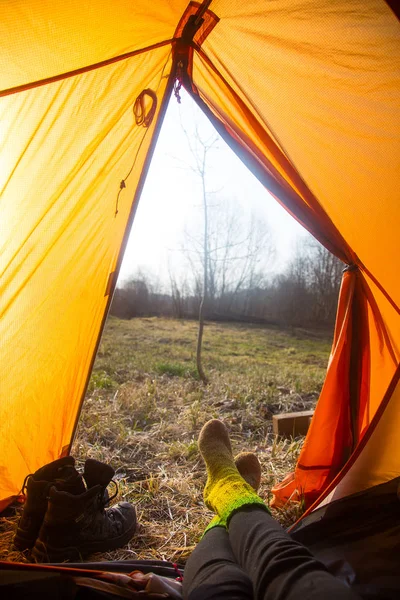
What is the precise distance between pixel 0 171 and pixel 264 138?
44.3 inches

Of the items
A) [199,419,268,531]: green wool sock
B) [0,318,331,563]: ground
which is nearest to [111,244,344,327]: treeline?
[0,318,331,563]: ground

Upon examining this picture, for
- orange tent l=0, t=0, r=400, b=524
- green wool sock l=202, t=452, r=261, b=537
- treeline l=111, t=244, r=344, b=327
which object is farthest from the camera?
treeline l=111, t=244, r=344, b=327

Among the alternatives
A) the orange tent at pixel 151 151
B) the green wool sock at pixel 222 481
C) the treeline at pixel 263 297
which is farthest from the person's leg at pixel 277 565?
the treeline at pixel 263 297

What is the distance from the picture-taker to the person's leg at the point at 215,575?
0.88 meters

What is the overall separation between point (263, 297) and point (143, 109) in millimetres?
11385

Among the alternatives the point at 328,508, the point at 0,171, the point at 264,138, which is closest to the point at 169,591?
the point at 328,508

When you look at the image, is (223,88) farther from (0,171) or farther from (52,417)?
(52,417)

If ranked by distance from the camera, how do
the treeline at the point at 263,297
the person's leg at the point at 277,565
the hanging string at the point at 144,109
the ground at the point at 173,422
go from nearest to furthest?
the person's leg at the point at 277,565 < the hanging string at the point at 144,109 < the ground at the point at 173,422 < the treeline at the point at 263,297

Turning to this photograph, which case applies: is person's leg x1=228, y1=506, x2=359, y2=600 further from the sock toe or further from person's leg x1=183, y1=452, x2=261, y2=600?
the sock toe

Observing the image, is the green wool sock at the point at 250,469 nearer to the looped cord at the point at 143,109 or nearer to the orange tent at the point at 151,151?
the orange tent at the point at 151,151

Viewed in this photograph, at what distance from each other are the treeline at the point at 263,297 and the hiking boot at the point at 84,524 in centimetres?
983

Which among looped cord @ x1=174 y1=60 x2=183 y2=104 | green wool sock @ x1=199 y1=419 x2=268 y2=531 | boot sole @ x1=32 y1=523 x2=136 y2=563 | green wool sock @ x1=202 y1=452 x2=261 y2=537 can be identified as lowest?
boot sole @ x1=32 y1=523 x2=136 y2=563

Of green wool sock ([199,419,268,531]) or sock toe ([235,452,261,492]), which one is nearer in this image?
green wool sock ([199,419,268,531])

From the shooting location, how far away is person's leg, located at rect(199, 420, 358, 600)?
2.69 feet
